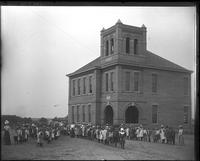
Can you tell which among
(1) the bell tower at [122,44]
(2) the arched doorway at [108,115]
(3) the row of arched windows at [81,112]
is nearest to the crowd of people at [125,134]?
(2) the arched doorway at [108,115]

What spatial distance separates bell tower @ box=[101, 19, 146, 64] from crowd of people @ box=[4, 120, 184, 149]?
2122 mm

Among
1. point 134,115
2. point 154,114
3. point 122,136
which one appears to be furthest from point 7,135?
point 154,114

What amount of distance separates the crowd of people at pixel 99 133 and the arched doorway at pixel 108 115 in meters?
0.19

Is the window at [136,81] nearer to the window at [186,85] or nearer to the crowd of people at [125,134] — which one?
the crowd of people at [125,134]

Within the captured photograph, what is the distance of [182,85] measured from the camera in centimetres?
774

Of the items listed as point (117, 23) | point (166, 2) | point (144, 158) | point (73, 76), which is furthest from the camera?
point (73, 76)

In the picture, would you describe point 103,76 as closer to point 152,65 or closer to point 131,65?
point 131,65

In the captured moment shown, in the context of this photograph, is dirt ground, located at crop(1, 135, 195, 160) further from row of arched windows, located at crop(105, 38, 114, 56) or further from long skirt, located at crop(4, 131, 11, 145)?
row of arched windows, located at crop(105, 38, 114, 56)

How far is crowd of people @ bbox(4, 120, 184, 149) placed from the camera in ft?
25.0

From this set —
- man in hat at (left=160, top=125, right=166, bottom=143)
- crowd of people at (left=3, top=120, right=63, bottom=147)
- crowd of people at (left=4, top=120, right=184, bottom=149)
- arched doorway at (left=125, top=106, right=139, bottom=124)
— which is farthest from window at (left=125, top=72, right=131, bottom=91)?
crowd of people at (left=3, top=120, right=63, bottom=147)

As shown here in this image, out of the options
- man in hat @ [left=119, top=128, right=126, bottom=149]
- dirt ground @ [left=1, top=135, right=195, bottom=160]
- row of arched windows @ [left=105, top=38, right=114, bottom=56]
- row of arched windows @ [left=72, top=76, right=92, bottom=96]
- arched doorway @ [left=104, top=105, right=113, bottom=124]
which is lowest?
dirt ground @ [left=1, top=135, right=195, bottom=160]

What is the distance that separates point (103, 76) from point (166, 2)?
9.77 ft

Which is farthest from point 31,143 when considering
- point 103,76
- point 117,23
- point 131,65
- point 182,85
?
point 182,85

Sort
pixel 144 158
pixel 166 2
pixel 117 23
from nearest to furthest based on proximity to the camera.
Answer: pixel 166 2 < pixel 144 158 < pixel 117 23
